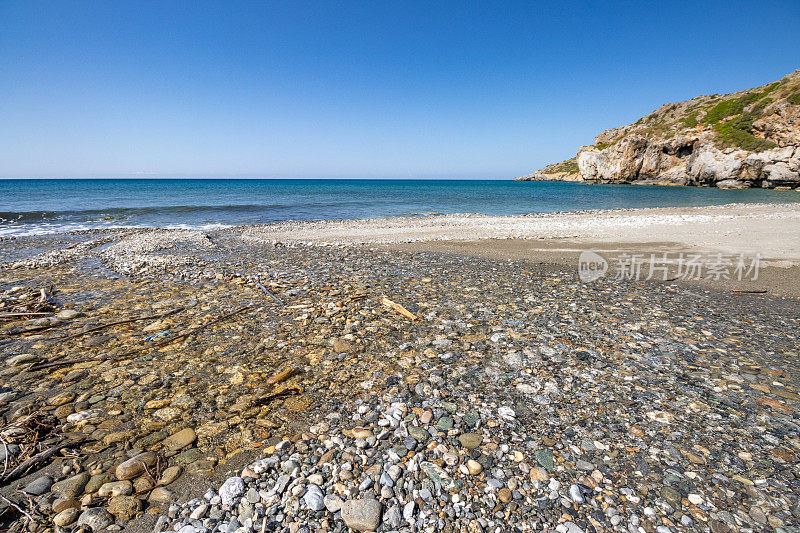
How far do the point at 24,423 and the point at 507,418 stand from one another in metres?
6.12

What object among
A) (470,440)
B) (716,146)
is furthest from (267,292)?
(716,146)

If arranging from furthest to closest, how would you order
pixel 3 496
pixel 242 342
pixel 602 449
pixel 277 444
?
pixel 242 342 → pixel 277 444 → pixel 602 449 → pixel 3 496

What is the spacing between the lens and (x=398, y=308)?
845cm

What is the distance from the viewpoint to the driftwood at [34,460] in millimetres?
3660

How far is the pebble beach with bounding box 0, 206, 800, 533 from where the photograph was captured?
326cm

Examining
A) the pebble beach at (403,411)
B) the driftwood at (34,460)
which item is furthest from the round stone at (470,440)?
the driftwood at (34,460)

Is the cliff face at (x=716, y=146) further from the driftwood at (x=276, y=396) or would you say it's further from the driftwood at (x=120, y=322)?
the driftwood at (x=120, y=322)

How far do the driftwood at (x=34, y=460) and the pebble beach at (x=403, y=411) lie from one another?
0.03 meters

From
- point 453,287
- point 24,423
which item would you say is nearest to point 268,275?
point 453,287

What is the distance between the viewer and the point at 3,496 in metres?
3.42

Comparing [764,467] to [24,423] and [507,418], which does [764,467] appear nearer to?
[507,418]

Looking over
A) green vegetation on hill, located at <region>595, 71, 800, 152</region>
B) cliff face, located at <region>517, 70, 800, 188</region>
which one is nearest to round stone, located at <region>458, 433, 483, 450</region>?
cliff face, located at <region>517, 70, 800, 188</region>

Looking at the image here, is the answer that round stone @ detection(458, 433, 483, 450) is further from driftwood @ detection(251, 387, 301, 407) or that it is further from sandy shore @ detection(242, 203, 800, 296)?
sandy shore @ detection(242, 203, 800, 296)

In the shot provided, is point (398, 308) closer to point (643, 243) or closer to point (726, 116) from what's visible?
point (643, 243)
